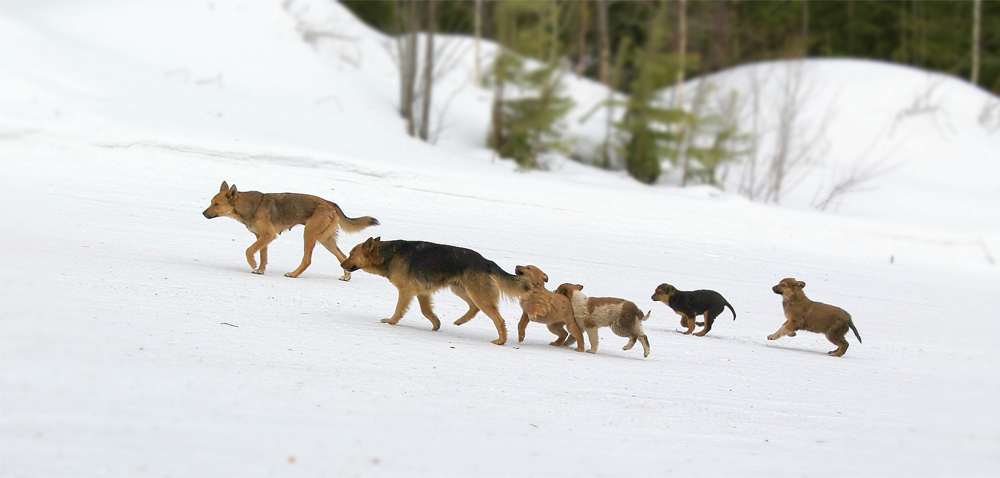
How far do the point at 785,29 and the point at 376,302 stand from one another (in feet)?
146

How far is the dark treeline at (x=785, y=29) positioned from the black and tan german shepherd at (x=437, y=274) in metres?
32.3

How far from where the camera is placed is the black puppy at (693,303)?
9.88 metres

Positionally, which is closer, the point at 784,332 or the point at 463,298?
the point at 463,298

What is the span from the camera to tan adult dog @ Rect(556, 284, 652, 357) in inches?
320

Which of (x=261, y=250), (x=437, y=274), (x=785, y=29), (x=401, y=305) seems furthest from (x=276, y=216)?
(x=785, y=29)

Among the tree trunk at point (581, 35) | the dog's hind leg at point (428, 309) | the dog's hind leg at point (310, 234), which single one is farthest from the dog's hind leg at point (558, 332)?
the tree trunk at point (581, 35)

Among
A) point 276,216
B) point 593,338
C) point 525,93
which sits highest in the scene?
point 525,93

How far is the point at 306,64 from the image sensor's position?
31656 millimetres

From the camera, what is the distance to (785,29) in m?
49.4

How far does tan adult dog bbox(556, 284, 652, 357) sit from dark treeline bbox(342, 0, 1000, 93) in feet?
108

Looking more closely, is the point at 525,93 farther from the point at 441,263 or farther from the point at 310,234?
the point at 441,263

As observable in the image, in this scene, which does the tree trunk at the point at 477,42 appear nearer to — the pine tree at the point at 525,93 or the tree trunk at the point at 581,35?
the pine tree at the point at 525,93

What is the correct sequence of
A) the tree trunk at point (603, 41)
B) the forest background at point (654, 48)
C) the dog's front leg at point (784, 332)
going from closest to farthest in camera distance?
the dog's front leg at point (784, 332) → the forest background at point (654, 48) → the tree trunk at point (603, 41)

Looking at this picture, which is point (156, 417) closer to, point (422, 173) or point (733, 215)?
point (422, 173)
